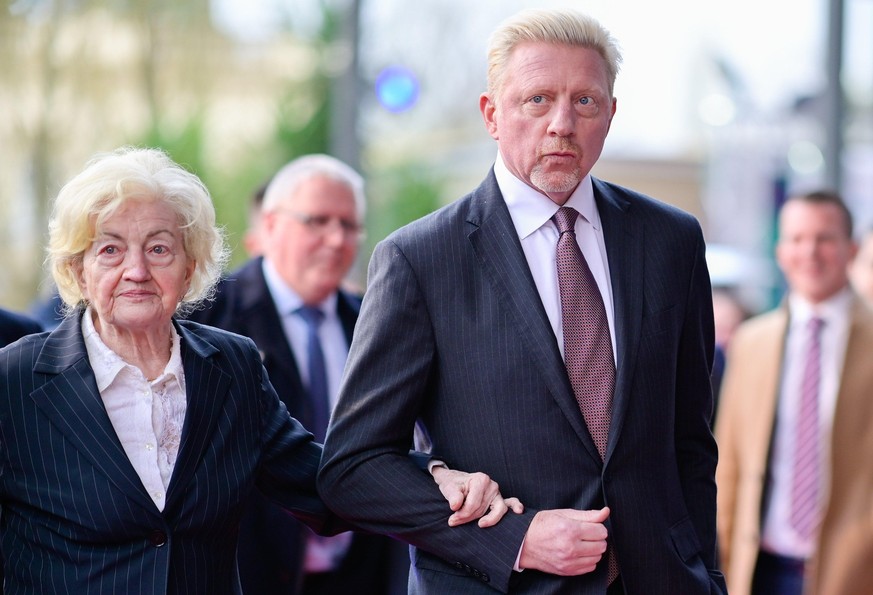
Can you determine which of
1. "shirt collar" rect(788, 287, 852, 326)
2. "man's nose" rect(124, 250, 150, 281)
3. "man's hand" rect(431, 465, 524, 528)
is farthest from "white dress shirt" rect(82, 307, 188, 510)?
"shirt collar" rect(788, 287, 852, 326)

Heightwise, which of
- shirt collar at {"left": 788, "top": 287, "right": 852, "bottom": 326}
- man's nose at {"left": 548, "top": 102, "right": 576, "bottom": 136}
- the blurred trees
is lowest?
shirt collar at {"left": 788, "top": 287, "right": 852, "bottom": 326}

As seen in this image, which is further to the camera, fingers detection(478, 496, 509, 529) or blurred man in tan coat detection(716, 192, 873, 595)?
blurred man in tan coat detection(716, 192, 873, 595)

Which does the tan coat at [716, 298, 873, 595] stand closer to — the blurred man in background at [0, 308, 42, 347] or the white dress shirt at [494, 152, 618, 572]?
the white dress shirt at [494, 152, 618, 572]

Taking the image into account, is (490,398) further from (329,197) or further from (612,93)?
(329,197)

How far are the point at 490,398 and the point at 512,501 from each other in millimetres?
214

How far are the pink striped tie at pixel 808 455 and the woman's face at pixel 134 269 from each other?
116 inches

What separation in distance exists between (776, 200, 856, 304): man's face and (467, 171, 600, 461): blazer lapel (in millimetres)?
2607

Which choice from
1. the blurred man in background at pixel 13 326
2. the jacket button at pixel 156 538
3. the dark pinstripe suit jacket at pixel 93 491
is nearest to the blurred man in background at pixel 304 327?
the blurred man in background at pixel 13 326

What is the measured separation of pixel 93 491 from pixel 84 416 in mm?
156

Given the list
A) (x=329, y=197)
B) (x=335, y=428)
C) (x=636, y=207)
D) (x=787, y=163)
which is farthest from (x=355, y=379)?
(x=787, y=163)

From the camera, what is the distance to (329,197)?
4.62 meters

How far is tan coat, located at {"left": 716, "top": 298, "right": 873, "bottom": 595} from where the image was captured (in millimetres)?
4750

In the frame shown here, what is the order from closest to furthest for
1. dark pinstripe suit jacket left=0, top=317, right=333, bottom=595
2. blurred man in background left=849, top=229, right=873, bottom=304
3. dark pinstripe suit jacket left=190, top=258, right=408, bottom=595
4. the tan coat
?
→ 1. dark pinstripe suit jacket left=0, top=317, right=333, bottom=595
2. dark pinstripe suit jacket left=190, top=258, right=408, bottom=595
3. the tan coat
4. blurred man in background left=849, top=229, right=873, bottom=304

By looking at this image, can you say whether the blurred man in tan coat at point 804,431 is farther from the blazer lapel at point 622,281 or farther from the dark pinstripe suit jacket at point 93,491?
the dark pinstripe suit jacket at point 93,491
